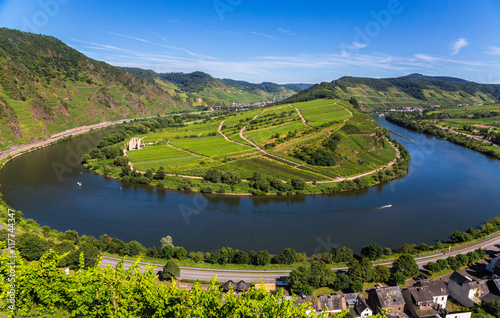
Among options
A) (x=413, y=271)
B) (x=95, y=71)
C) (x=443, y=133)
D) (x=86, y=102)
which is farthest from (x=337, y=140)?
(x=95, y=71)

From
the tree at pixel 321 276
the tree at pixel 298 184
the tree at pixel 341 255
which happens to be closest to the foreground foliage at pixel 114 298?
the tree at pixel 321 276

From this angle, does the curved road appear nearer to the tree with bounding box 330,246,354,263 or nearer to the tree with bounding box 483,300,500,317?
the tree with bounding box 330,246,354,263

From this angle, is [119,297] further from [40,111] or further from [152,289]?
[40,111]

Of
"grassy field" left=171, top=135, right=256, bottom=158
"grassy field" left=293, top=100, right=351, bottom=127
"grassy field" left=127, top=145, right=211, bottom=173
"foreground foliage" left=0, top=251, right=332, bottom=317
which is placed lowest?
"grassy field" left=127, top=145, right=211, bottom=173

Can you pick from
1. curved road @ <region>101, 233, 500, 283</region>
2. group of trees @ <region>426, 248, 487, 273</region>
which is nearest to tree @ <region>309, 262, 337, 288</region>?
curved road @ <region>101, 233, 500, 283</region>

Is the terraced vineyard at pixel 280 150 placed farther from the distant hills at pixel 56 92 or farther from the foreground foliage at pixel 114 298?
the foreground foliage at pixel 114 298

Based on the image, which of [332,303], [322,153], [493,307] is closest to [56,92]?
[322,153]
